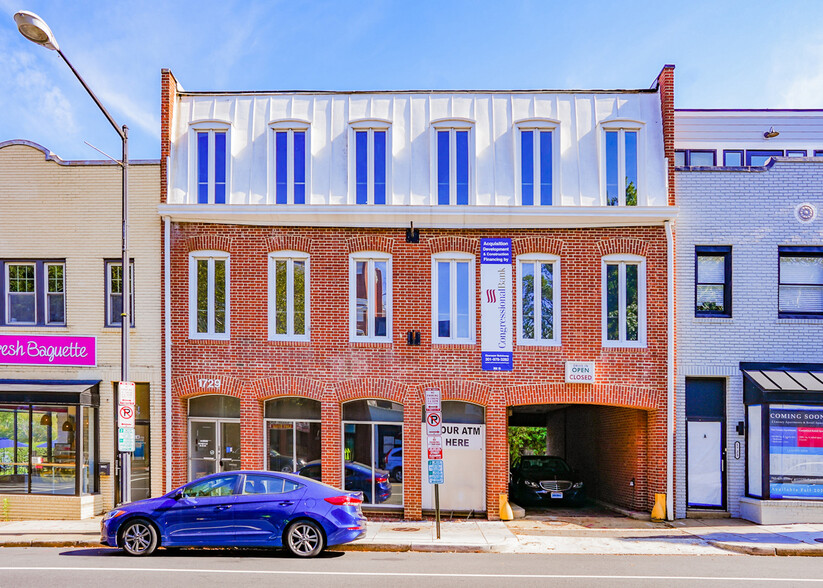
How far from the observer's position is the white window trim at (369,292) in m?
14.9

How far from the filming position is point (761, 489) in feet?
46.1

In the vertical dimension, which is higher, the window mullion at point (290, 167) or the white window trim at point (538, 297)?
the window mullion at point (290, 167)

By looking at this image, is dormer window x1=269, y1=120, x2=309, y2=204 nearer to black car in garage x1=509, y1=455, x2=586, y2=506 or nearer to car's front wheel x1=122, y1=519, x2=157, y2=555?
car's front wheel x1=122, y1=519, x2=157, y2=555

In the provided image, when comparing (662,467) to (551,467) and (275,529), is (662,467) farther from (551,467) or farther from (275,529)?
(275,529)

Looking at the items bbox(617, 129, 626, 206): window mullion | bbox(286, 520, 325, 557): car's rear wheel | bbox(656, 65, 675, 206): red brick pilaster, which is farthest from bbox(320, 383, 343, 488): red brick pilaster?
bbox(656, 65, 675, 206): red brick pilaster

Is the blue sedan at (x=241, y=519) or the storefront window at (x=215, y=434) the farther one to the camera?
the storefront window at (x=215, y=434)

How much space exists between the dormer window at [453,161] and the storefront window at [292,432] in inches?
228

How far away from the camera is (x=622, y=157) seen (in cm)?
1494

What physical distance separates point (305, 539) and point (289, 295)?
6047 mm

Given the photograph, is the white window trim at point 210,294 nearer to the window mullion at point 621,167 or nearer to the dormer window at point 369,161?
the dormer window at point 369,161

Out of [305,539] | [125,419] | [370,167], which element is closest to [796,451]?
[305,539]

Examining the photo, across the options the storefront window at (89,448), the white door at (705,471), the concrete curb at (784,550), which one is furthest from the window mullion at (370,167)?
the concrete curb at (784,550)

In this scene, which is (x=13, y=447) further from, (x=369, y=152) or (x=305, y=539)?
(x=369, y=152)

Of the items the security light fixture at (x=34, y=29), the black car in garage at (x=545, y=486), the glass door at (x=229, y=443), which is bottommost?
the black car in garage at (x=545, y=486)
